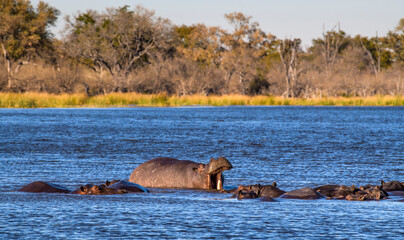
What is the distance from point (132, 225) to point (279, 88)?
240 feet

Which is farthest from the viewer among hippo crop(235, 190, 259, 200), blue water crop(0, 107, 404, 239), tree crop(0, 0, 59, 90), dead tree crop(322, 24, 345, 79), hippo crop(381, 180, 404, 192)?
dead tree crop(322, 24, 345, 79)

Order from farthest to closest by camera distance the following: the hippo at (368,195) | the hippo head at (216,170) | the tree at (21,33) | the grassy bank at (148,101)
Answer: the tree at (21,33)
the grassy bank at (148,101)
the hippo head at (216,170)
the hippo at (368,195)

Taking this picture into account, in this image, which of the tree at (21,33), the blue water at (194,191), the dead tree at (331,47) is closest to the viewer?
the blue water at (194,191)

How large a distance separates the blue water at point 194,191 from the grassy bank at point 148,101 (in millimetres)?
27887

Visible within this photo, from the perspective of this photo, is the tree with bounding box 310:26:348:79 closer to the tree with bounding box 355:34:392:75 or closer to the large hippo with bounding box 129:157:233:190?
the tree with bounding box 355:34:392:75

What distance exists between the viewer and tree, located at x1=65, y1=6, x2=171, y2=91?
71.2 meters

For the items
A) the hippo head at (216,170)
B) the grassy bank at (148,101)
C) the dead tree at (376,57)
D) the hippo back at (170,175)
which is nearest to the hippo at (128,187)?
the hippo back at (170,175)

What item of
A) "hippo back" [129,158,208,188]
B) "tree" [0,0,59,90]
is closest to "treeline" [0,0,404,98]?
"tree" [0,0,59,90]

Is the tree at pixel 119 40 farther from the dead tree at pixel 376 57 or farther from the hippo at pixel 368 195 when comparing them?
the hippo at pixel 368 195

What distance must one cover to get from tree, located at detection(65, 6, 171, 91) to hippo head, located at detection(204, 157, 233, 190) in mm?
57902

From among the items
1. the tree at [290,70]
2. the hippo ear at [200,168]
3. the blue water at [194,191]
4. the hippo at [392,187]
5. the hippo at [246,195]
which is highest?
the tree at [290,70]

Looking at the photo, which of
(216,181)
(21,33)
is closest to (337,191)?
(216,181)

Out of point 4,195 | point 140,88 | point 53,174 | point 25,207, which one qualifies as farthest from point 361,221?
point 140,88

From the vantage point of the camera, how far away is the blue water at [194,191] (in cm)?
869
